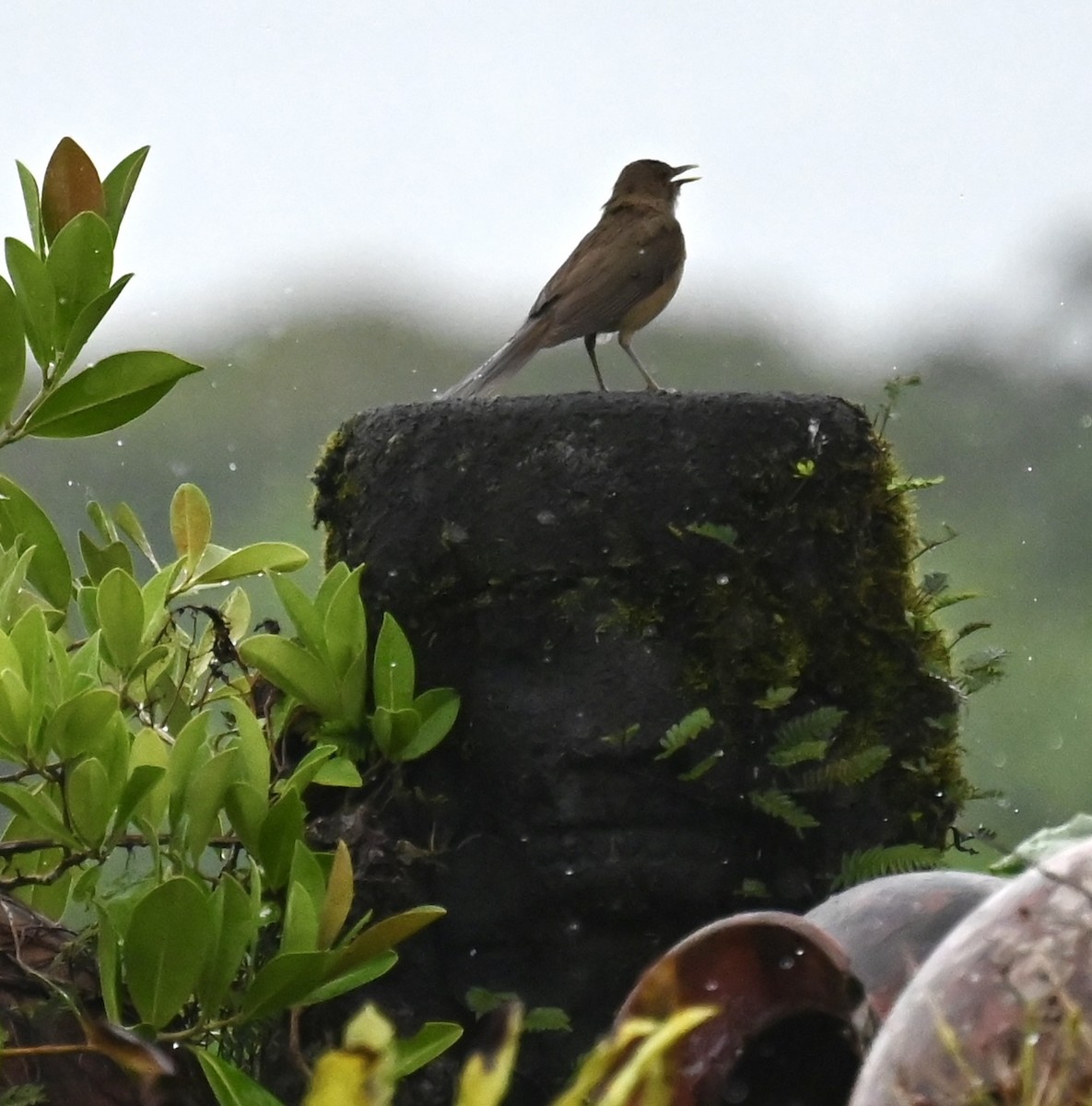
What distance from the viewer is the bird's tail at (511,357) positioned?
4090 millimetres

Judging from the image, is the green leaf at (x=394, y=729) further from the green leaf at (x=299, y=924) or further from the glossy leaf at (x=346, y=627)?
the green leaf at (x=299, y=924)

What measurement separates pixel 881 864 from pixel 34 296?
1460 mm

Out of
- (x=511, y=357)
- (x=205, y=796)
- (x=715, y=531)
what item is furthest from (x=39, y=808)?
(x=511, y=357)

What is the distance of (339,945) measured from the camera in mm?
2238

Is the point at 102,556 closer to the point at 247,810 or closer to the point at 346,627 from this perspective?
the point at 346,627

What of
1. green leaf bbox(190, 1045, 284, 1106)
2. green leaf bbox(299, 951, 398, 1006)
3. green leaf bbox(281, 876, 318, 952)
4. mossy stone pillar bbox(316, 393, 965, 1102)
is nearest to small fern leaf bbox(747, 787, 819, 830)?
mossy stone pillar bbox(316, 393, 965, 1102)

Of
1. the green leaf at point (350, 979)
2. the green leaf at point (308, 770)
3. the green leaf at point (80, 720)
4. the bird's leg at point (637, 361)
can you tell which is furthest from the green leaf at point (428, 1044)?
the bird's leg at point (637, 361)

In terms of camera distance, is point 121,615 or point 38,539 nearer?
point 121,615

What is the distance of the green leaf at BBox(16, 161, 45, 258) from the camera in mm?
2469

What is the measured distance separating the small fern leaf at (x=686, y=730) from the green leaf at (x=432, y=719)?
316 millimetres

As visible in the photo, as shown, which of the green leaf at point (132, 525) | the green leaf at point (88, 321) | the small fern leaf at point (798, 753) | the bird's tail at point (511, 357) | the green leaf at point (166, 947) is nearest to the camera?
the green leaf at point (166, 947)

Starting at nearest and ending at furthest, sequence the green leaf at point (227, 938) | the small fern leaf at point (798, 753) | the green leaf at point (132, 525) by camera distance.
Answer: the green leaf at point (227, 938) < the small fern leaf at point (798, 753) < the green leaf at point (132, 525)

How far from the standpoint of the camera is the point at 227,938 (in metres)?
2.07

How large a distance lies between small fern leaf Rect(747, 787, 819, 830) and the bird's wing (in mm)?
1792
